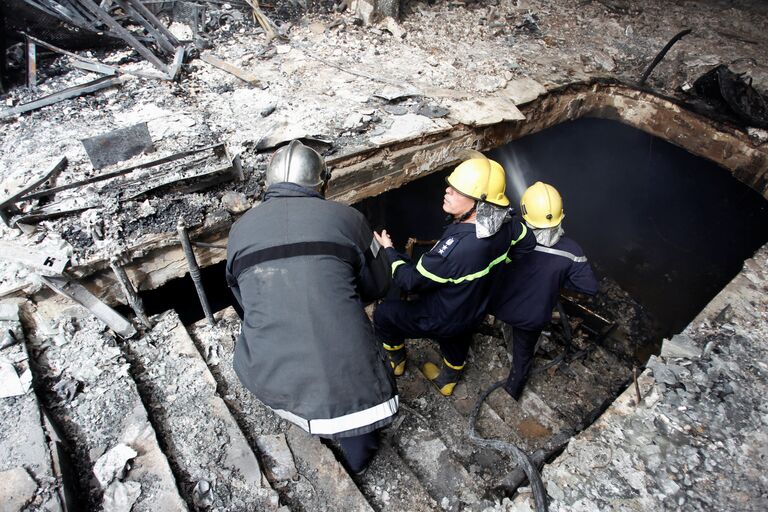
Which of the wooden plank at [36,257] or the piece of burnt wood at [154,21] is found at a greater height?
the piece of burnt wood at [154,21]

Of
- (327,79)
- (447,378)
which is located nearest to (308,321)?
(447,378)

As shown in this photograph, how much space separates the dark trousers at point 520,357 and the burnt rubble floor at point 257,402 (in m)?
0.20

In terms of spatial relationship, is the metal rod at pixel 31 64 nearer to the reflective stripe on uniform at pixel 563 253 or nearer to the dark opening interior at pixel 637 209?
the dark opening interior at pixel 637 209

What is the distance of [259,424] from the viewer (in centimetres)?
257

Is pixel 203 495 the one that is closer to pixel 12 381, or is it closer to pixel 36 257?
pixel 12 381

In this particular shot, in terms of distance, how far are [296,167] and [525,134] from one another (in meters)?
3.71

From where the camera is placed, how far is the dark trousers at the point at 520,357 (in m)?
3.38

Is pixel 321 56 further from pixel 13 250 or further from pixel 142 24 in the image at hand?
pixel 13 250

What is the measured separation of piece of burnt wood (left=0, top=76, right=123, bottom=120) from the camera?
4.08 metres

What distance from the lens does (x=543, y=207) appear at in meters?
3.07

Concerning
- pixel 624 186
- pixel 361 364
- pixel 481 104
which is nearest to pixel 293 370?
pixel 361 364

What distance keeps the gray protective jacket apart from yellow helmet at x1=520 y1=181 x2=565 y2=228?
1.48 meters

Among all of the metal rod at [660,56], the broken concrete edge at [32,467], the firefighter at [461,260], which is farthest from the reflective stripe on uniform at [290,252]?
the metal rod at [660,56]

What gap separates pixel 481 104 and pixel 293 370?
3675 mm
